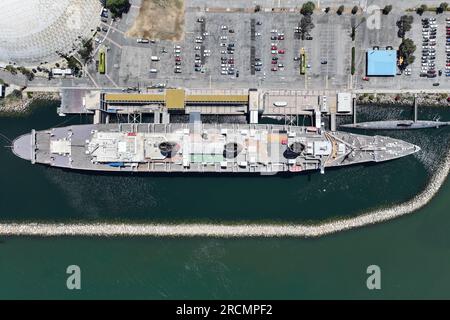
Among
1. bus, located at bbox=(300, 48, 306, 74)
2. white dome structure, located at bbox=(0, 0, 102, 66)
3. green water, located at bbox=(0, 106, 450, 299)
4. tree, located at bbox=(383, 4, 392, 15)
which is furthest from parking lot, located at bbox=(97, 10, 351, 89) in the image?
green water, located at bbox=(0, 106, 450, 299)

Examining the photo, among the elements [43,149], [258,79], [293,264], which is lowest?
[293,264]

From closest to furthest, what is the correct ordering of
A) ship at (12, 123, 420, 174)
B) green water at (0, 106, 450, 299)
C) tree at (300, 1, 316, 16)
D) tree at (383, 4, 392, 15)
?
→ ship at (12, 123, 420, 174) < tree at (300, 1, 316, 16) < tree at (383, 4, 392, 15) < green water at (0, 106, 450, 299)

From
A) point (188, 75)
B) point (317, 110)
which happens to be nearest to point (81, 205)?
point (188, 75)

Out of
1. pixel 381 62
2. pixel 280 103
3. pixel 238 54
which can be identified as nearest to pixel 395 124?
pixel 381 62

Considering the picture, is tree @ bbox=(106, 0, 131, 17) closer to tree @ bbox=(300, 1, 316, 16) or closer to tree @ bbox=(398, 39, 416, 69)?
tree @ bbox=(300, 1, 316, 16)

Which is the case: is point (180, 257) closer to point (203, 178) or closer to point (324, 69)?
point (203, 178)

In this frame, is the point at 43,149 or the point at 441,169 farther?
the point at 441,169

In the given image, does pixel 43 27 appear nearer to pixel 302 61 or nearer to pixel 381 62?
pixel 302 61
